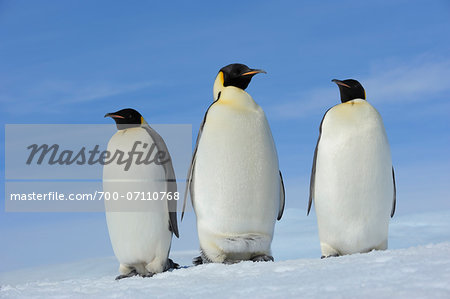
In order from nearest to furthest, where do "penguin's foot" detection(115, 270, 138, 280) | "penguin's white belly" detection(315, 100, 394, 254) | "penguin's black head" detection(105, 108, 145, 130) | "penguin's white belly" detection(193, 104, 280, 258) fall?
"penguin's white belly" detection(193, 104, 280, 258)
"penguin's white belly" detection(315, 100, 394, 254)
"penguin's foot" detection(115, 270, 138, 280)
"penguin's black head" detection(105, 108, 145, 130)

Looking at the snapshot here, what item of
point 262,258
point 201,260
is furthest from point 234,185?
point 201,260

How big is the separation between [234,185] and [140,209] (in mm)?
866

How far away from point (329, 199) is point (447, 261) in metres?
1.52

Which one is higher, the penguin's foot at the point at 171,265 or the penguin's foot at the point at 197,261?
the penguin's foot at the point at 197,261

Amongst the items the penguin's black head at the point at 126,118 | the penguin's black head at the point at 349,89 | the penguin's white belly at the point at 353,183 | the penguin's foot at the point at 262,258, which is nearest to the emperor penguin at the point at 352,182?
the penguin's white belly at the point at 353,183

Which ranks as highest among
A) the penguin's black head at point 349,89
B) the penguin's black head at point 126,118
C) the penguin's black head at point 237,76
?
the penguin's black head at point 237,76

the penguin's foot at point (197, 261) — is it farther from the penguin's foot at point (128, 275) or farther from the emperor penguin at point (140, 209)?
the penguin's foot at point (128, 275)

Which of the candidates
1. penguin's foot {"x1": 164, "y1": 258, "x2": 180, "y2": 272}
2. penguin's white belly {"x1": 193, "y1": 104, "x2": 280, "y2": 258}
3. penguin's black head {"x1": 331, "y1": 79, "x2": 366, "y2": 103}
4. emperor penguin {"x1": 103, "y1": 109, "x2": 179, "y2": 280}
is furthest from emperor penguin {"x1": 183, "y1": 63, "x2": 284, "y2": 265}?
penguin's black head {"x1": 331, "y1": 79, "x2": 366, "y2": 103}

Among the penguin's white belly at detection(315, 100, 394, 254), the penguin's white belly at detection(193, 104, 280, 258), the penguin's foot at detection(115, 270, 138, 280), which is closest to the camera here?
the penguin's white belly at detection(193, 104, 280, 258)

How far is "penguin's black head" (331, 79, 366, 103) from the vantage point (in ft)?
17.1

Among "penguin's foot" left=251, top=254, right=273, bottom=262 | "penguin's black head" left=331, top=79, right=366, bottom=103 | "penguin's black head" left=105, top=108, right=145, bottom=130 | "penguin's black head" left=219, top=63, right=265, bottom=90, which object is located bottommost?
"penguin's foot" left=251, top=254, right=273, bottom=262

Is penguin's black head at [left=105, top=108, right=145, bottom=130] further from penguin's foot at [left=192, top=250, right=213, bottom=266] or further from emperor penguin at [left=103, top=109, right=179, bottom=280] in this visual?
penguin's foot at [left=192, top=250, right=213, bottom=266]

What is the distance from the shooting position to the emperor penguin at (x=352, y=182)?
190 inches

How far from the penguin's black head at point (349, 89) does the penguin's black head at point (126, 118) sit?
6.24 ft
